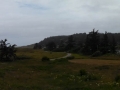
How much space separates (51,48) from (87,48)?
32693mm

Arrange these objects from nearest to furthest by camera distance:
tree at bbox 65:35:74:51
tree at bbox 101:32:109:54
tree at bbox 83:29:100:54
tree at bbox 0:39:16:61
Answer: tree at bbox 0:39:16:61 < tree at bbox 101:32:109:54 < tree at bbox 83:29:100:54 < tree at bbox 65:35:74:51

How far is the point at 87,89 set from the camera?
14.8 metres

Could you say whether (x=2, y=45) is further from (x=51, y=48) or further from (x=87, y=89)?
(x=51, y=48)

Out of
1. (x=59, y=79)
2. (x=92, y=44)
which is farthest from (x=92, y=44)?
(x=59, y=79)

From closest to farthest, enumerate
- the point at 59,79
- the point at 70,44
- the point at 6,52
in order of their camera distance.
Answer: the point at 59,79 → the point at 6,52 → the point at 70,44

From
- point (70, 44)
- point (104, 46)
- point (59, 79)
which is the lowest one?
point (59, 79)

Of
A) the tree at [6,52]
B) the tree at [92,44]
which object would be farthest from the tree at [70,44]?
the tree at [6,52]

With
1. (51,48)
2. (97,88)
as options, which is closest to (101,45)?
(51,48)

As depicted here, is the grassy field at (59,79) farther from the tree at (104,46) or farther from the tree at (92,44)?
the tree at (92,44)

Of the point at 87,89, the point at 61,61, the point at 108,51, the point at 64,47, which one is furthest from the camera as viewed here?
the point at 64,47

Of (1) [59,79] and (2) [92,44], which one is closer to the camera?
(1) [59,79]

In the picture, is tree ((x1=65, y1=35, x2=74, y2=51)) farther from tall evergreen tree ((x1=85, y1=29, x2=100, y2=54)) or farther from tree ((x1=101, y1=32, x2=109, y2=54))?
tree ((x1=101, y1=32, x2=109, y2=54))

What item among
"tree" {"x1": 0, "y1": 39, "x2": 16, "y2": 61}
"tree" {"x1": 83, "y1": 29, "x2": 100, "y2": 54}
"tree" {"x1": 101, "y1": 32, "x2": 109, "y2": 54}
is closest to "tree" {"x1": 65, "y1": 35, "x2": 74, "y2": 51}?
"tree" {"x1": 83, "y1": 29, "x2": 100, "y2": 54}

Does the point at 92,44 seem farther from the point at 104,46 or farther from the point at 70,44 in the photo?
the point at 70,44
